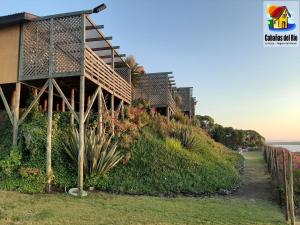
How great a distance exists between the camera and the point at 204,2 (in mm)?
14352

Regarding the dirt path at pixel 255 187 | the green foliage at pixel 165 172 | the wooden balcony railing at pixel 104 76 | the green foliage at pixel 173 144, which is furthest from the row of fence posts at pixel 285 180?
the wooden balcony railing at pixel 104 76

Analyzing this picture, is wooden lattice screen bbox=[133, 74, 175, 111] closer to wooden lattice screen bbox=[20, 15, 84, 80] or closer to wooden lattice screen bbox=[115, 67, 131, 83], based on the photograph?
wooden lattice screen bbox=[115, 67, 131, 83]

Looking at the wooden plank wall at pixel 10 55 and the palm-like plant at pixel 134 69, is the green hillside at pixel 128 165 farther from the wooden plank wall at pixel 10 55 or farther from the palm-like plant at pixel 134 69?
the palm-like plant at pixel 134 69

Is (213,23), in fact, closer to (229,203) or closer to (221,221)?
(229,203)

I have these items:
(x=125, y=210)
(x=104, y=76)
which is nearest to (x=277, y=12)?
(x=104, y=76)

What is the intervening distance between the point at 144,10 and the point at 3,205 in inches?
479

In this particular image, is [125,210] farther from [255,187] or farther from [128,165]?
[255,187]

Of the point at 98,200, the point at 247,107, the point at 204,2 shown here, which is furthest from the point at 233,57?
the point at 98,200

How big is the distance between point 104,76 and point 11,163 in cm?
449

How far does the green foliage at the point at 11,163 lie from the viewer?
8.54m

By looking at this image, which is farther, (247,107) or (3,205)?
(247,107)
